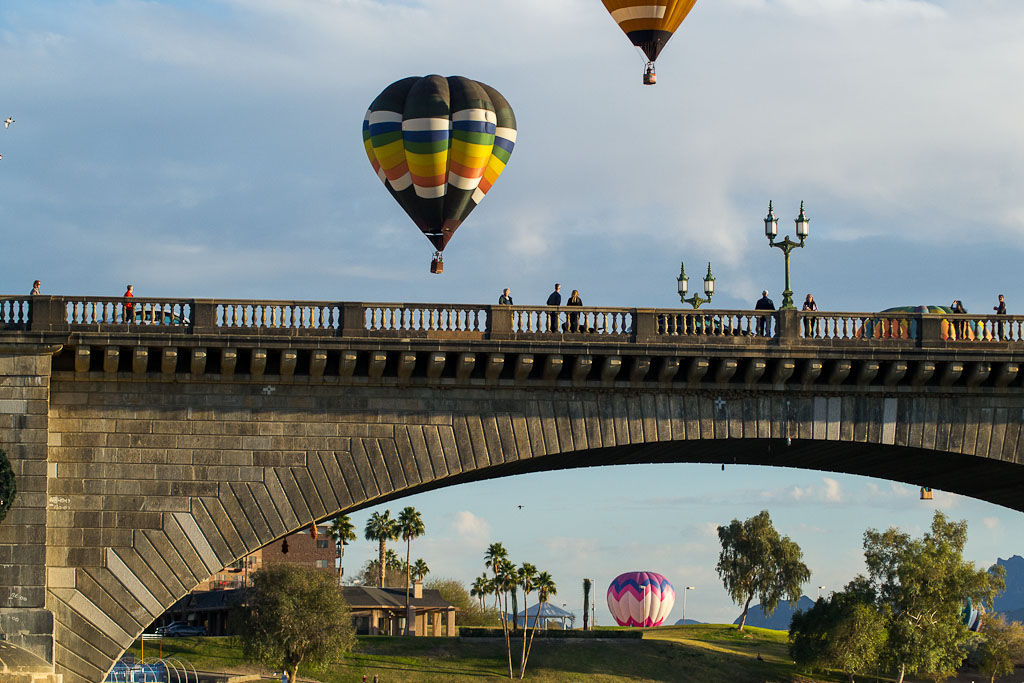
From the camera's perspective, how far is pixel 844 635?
8462cm

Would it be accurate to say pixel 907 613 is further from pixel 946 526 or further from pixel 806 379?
pixel 806 379

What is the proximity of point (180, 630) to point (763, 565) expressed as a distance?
54.2 meters

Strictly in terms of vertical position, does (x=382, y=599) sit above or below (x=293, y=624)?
below

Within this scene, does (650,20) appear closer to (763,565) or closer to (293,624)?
(293,624)

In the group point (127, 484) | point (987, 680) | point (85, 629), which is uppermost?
point (127, 484)

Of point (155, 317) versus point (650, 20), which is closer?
point (155, 317)

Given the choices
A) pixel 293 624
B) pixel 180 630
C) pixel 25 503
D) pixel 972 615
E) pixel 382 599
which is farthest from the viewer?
pixel 382 599

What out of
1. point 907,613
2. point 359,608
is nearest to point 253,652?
point 359,608

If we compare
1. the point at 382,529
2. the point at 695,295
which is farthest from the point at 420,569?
the point at 695,295

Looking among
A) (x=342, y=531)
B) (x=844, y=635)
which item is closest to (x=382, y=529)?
(x=342, y=531)

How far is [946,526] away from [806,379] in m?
54.6

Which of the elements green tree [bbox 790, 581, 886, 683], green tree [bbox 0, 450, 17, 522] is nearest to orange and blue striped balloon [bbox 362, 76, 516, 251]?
green tree [bbox 0, 450, 17, 522]

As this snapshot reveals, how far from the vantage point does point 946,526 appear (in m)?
87.9

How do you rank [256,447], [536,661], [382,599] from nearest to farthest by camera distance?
[256,447] → [536,661] → [382,599]
